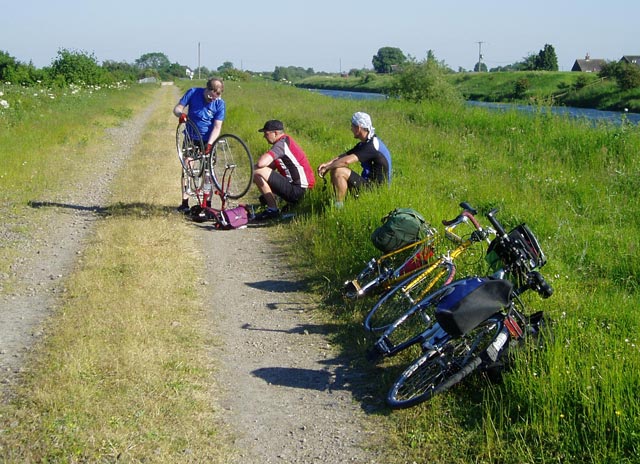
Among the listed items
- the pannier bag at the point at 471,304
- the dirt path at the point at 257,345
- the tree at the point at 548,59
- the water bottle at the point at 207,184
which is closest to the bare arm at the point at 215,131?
the water bottle at the point at 207,184

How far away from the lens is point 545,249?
21.0 feet

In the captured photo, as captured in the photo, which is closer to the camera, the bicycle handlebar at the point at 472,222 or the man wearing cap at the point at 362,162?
the bicycle handlebar at the point at 472,222

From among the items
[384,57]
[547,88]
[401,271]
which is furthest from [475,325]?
[384,57]

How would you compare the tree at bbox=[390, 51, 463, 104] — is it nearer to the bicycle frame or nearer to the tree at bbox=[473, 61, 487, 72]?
the bicycle frame

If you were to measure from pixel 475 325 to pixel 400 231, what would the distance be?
1.97 meters

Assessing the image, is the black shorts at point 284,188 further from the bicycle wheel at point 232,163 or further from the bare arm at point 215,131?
the bare arm at point 215,131

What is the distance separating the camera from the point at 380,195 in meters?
7.54

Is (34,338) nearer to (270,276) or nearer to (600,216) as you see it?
(270,276)

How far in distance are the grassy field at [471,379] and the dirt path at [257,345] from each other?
0.61ft

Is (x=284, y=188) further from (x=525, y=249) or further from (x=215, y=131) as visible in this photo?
(x=525, y=249)

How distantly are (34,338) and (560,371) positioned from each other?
145 inches

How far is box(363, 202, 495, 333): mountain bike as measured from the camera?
201 inches

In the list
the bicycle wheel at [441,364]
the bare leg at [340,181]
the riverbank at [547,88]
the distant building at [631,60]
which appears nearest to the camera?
the bicycle wheel at [441,364]

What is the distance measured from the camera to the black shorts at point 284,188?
897cm
